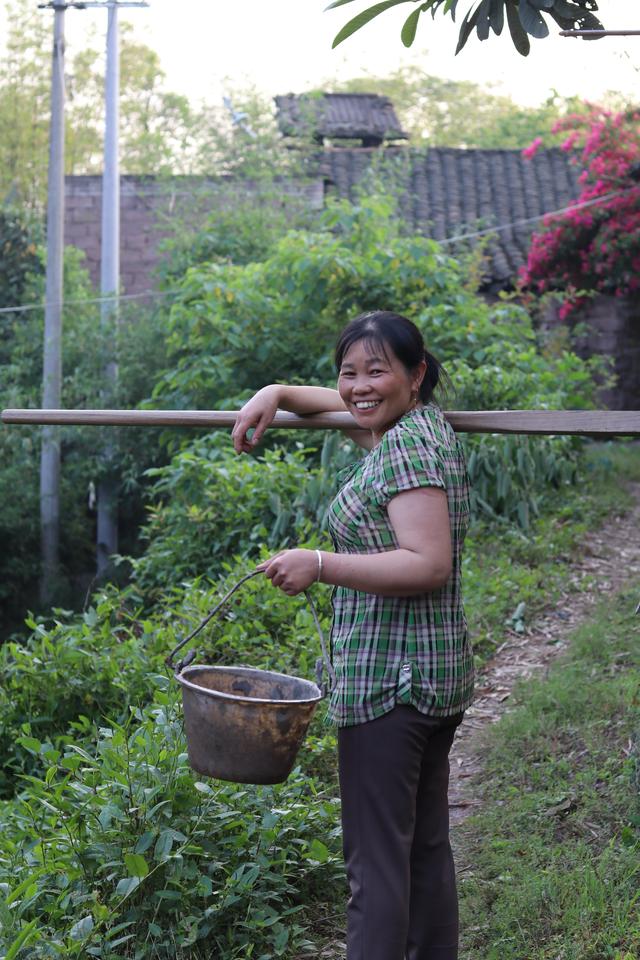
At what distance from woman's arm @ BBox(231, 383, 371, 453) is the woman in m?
0.37

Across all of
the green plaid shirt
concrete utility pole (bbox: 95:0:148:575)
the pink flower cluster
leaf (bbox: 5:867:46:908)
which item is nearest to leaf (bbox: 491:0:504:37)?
the green plaid shirt

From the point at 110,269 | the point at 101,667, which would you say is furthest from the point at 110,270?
the point at 101,667

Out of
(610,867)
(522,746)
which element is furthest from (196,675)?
(522,746)

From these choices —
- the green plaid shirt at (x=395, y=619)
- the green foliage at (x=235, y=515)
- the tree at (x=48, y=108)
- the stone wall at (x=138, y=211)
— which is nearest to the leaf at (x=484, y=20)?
the green plaid shirt at (x=395, y=619)

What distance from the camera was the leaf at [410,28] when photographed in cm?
312

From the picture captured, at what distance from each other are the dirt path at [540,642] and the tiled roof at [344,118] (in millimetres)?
10692

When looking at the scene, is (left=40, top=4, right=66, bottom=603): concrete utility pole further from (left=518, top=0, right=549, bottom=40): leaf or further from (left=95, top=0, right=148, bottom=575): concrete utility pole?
(left=518, top=0, right=549, bottom=40): leaf

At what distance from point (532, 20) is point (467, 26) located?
0.19 meters

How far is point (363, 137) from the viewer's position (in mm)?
20672

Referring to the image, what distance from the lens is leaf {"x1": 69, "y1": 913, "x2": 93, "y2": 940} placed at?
2.76 meters

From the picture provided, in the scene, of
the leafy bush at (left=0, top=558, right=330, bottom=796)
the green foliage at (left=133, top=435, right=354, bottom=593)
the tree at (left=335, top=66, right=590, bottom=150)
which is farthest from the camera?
the tree at (left=335, top=66, right=590, bottom=150)

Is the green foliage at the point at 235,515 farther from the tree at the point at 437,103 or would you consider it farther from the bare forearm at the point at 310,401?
the tree at the point at 437,103

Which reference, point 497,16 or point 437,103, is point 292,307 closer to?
point 497,16

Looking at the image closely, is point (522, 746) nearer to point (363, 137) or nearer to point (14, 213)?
point (14, 213)
